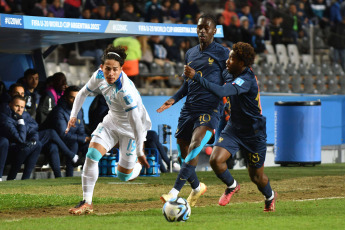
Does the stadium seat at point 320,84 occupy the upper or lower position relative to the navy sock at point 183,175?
upper

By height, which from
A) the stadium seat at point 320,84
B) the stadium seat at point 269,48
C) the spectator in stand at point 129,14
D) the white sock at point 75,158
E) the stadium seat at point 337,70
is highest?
A: the spectator in stand at point 129,14

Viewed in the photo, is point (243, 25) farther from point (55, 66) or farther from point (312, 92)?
point (55, 66)

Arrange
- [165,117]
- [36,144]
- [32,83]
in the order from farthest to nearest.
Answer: [165,117] → [32,83] → [36,144]

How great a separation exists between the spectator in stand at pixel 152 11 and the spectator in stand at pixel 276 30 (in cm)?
556

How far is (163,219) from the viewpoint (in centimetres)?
789

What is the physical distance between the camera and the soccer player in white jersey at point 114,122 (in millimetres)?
8289

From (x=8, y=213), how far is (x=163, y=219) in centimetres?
206

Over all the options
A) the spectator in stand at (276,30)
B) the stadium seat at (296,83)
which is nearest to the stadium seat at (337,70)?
the stadium seat at (296,83)

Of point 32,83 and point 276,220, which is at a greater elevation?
point 32,83

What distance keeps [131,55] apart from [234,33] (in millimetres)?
5599

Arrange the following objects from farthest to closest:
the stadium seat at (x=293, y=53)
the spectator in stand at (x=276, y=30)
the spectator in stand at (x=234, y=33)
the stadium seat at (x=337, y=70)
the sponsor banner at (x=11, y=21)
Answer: the spectator in stand at (x=276, y=30) → the stadium seat at (x=293, y=53) → the stadium seat at (x=337, y=70) → the spectator in stand at (x=234, y=33) → the sponsor banner at (x=11, y=21)

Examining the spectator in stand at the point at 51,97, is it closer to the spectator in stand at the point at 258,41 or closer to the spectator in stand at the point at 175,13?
the spectator in stand at the point at 175,13

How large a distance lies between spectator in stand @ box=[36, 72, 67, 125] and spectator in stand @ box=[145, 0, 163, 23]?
24.6 feet

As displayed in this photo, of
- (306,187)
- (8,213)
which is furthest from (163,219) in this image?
(306,187)
